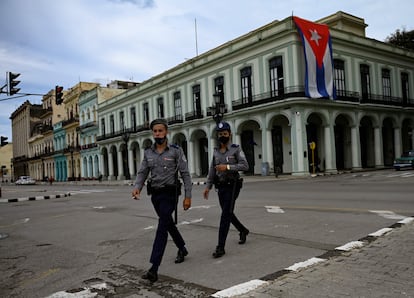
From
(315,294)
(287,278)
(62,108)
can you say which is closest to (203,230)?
(287,278)

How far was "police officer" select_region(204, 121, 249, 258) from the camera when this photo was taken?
5.20m

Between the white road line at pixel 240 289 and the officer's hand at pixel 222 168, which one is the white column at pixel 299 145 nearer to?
the officer's hand at pixel 222 168

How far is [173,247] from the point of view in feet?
19.6

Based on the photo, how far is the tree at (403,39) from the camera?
137 feet

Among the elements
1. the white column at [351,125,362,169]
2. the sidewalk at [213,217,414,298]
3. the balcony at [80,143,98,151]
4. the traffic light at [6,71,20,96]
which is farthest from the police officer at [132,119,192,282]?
the balcony at [80,143,98,151]

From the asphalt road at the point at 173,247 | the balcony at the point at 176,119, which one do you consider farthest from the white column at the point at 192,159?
the asphalt road at the point at 173,247

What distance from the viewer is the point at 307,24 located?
26578 mm

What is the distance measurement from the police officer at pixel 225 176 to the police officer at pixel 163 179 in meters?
0.58

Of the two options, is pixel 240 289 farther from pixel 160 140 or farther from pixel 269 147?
pixel 269 147

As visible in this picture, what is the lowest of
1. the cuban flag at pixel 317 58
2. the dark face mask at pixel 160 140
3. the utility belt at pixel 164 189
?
the utility belt at pixel 164 189

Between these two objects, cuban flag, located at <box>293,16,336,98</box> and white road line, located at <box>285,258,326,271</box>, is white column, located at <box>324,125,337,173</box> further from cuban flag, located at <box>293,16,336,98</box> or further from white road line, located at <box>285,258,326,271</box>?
white road line, located at <box>285,258,326,271</box>

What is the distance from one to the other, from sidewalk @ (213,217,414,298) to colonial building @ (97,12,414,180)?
17.8 m

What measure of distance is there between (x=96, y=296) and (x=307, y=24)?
85.6ft

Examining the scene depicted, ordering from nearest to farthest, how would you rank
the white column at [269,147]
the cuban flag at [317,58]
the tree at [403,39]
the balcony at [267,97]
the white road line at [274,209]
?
the white road line at [274,209] < the cuban flag at [317,58] < the balcony at [267,97] < the white column at [269,147] < the tree at [403,39]
